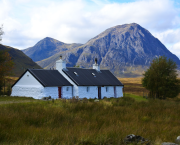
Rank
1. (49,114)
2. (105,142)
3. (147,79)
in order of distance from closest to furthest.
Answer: (105,142), (49,114), (147,79)

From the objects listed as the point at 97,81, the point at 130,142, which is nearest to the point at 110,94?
the point at 97,81

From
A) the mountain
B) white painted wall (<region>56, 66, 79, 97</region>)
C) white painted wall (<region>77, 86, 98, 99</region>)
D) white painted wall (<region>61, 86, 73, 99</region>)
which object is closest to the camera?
white painted wall (<region>61, 86, 73, 99</region>)

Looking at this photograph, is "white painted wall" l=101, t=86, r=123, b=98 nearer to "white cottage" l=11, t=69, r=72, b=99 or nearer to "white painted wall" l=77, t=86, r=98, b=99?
"white painted wall" l=77, t=86, r=98, b=99

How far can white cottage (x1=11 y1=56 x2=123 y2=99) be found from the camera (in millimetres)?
32250

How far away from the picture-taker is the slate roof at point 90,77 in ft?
121

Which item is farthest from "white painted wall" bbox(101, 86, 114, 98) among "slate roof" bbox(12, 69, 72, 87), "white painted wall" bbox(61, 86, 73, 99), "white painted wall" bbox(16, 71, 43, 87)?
"white painted wall" bbox(16, 71, 43, 87)

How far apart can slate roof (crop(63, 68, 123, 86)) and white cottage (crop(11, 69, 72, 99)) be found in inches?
69.9

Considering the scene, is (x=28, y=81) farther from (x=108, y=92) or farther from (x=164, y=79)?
(x=164, y=79)

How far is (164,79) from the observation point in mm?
40188

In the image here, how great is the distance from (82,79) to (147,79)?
44.6 feet

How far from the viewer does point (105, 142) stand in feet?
27.7

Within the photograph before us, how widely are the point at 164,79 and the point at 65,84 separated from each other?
18.4 metres

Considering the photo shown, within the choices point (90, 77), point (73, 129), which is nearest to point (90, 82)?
point (90, 77)

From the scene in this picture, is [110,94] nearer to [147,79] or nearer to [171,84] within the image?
[147,79]
